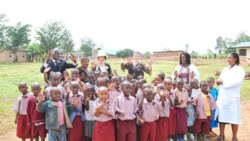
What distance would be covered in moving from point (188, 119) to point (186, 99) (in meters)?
0.46

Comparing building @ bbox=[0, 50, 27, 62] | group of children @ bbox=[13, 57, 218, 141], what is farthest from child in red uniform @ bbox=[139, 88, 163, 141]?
building @ bbox=[0, 50, 27, 62]

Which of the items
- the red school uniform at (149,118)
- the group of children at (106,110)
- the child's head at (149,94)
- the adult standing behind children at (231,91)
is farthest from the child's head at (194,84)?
the child's head at (149,94)

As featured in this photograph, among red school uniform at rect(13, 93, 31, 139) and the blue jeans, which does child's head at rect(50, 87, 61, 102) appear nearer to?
the blue jeans

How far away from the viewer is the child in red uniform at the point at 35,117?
564 centimetres

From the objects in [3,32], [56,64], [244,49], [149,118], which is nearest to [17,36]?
[3,32]

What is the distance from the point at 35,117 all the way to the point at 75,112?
68cm

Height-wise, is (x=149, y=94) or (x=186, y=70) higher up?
(x=186, y=70)

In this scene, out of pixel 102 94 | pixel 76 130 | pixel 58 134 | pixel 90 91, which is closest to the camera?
pixel 102 94

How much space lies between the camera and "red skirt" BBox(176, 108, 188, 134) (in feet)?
21.2

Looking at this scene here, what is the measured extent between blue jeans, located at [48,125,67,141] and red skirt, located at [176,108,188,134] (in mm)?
2223

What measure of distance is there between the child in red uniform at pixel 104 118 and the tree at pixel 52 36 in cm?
6375

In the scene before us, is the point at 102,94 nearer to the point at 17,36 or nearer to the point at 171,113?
the point at 171,113

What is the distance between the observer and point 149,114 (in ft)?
18.6

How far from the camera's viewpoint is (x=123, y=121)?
17.8ft
